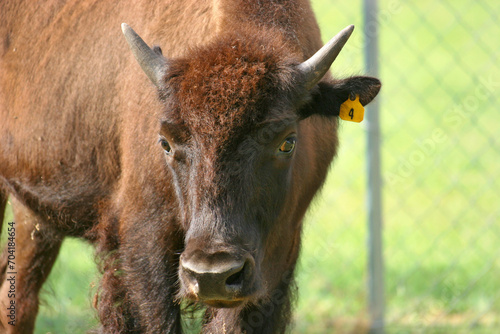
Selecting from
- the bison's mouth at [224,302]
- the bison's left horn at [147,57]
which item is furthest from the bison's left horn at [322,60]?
the bison's mouth at [224,302]

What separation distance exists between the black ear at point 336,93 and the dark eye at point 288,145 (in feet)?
0.72

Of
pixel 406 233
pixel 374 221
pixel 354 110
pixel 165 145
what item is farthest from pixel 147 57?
pixel 406 233

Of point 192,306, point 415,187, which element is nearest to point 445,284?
point 415,187

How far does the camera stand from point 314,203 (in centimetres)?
459

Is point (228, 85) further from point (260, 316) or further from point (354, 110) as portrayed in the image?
point (260, 316)

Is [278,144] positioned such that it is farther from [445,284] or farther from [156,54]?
[445,284]

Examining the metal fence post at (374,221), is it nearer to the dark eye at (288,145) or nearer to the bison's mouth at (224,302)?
the dark eye at (288,145)

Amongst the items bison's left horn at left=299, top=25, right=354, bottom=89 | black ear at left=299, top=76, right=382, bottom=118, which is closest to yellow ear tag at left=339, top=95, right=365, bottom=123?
black ear at left=299, top=76, right=382, bottom=118

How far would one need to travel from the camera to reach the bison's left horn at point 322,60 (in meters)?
3.38

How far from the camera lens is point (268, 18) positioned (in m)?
3.90

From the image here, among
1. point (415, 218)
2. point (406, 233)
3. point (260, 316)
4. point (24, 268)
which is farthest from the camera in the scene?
point (415, 218)

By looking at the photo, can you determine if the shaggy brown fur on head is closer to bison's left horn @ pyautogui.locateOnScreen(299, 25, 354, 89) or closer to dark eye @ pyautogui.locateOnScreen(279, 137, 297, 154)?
bison's left horn @ pyautogui.locateOnScreen(299, 25, 354, 89)

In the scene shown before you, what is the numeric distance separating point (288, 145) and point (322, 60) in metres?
0.49

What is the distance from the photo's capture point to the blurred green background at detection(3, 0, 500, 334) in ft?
20.6
